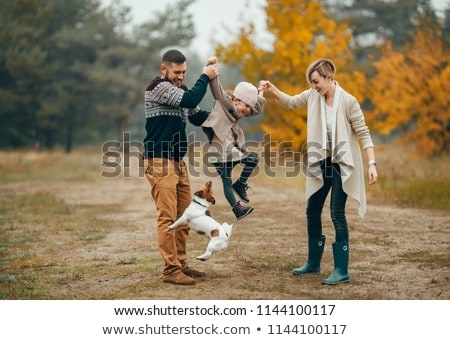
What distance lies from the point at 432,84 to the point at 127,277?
15123 millimetres

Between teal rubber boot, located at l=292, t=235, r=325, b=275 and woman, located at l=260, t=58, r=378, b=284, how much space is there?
0.40m

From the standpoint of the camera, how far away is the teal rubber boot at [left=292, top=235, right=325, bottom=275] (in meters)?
6.10

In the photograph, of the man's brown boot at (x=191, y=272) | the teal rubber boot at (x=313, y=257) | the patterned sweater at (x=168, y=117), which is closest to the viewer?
the patterned sweater at (x=168, y=117)

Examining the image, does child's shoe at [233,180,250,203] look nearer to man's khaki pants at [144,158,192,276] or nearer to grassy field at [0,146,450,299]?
man's khaki pants at [144,158,192,276]

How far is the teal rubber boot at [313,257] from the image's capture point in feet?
20.0

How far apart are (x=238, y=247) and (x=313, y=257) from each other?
1.74m

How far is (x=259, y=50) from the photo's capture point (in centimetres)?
1778

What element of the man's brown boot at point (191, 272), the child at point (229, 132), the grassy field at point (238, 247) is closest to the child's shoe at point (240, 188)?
the child at point (229, 132)

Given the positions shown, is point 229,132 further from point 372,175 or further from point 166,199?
point 372,175

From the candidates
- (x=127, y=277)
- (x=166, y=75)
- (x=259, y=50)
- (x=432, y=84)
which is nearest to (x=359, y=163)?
(x=166, y=75)

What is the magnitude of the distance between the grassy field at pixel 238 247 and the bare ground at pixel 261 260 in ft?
0.04

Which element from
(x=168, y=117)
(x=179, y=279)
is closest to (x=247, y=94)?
(x=168, y=117)

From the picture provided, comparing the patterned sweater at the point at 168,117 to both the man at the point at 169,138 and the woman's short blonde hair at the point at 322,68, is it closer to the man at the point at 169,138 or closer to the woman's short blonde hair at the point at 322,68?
the man at the point at 169,138
